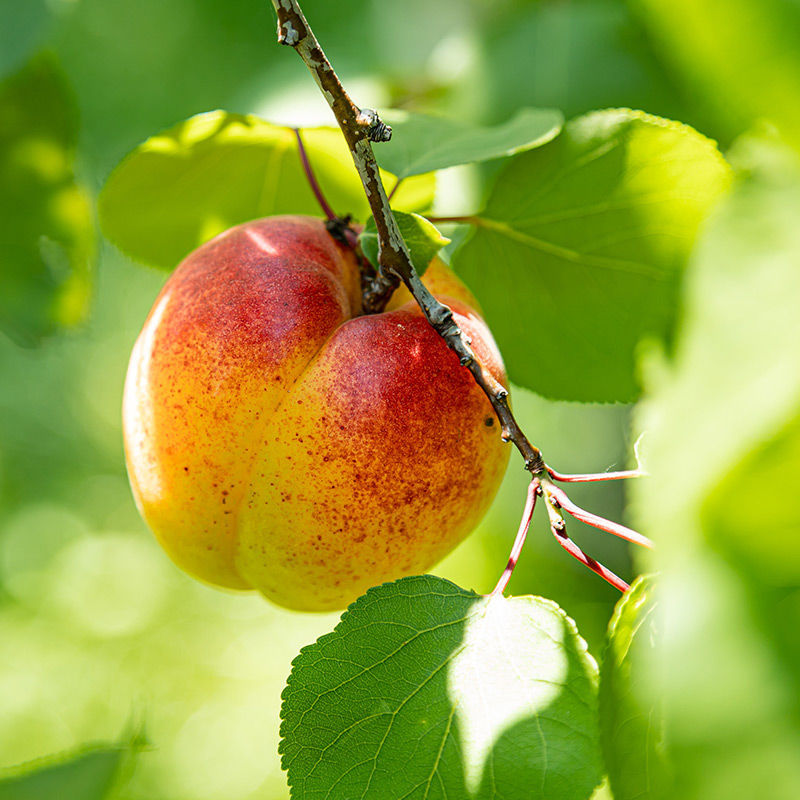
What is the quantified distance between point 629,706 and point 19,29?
947 millimetres

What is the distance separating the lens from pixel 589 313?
31.4 inches

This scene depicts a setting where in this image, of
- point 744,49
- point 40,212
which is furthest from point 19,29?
point 744,49

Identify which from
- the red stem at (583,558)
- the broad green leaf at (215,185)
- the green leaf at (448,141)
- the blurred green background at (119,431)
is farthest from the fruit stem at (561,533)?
the broad green leaf at (215,185)

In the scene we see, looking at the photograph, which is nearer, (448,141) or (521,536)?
(521,536)

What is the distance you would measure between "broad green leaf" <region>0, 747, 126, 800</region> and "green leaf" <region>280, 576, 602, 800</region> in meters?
0.26

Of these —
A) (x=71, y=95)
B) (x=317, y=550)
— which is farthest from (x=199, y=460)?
(x=71, y=95)

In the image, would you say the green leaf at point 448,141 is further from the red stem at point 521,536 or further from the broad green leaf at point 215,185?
the red stem at point 521,536

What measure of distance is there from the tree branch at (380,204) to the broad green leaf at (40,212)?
0.62 meters

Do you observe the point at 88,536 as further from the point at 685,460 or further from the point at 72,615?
the point at 685,460

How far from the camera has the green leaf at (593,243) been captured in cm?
75

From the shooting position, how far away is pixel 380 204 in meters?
0.60

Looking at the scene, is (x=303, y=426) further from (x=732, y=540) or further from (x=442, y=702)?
(x=732, y=540)

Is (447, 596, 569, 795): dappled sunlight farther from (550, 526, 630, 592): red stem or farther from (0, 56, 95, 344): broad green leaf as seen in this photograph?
(0, 56, 95, 344): broad green leaf

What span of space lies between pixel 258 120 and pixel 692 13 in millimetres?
594
